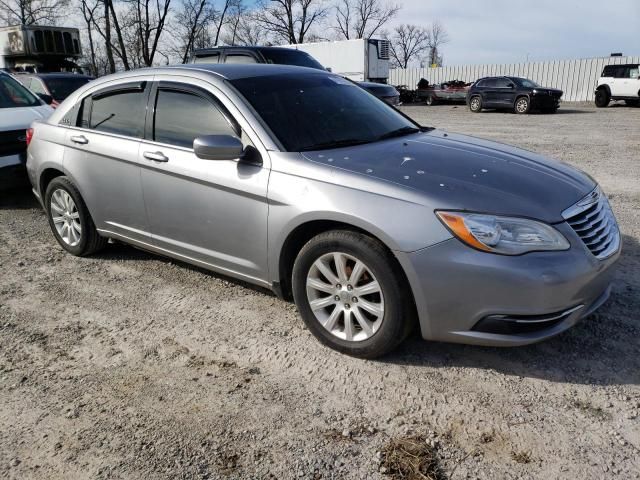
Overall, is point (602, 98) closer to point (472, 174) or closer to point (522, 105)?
point (522, 105)

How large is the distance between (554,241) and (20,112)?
23.2ft

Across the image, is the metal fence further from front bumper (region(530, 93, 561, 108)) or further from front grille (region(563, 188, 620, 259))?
front grille (region(563, 188, 620, 259))

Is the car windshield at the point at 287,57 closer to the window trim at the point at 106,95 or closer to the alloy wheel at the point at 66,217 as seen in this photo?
the window trim at the point at 106,95

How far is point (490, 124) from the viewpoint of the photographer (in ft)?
56.3

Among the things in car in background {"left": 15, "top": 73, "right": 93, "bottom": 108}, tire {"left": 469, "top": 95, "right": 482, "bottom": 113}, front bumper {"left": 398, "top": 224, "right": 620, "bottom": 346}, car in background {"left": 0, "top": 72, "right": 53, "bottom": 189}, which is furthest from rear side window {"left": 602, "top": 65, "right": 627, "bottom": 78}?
front bumper {"left": 398, "top": 224, "right": 620, "bottom": 346}

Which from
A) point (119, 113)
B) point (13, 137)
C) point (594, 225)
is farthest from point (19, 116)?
point (594, 225)

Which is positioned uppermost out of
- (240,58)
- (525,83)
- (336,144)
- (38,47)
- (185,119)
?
(38,47)

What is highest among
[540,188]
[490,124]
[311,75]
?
[311,75]

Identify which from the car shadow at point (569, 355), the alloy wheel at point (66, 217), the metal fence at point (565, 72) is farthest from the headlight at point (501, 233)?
the metal fence at point (565, 72)

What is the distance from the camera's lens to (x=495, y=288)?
2641 millimetres

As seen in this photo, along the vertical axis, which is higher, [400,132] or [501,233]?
[400,132]

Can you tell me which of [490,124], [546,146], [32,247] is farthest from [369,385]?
[490,124]

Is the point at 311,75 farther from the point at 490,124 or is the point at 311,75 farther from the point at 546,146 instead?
the point at 490,124

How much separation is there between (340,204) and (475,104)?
871 inches
